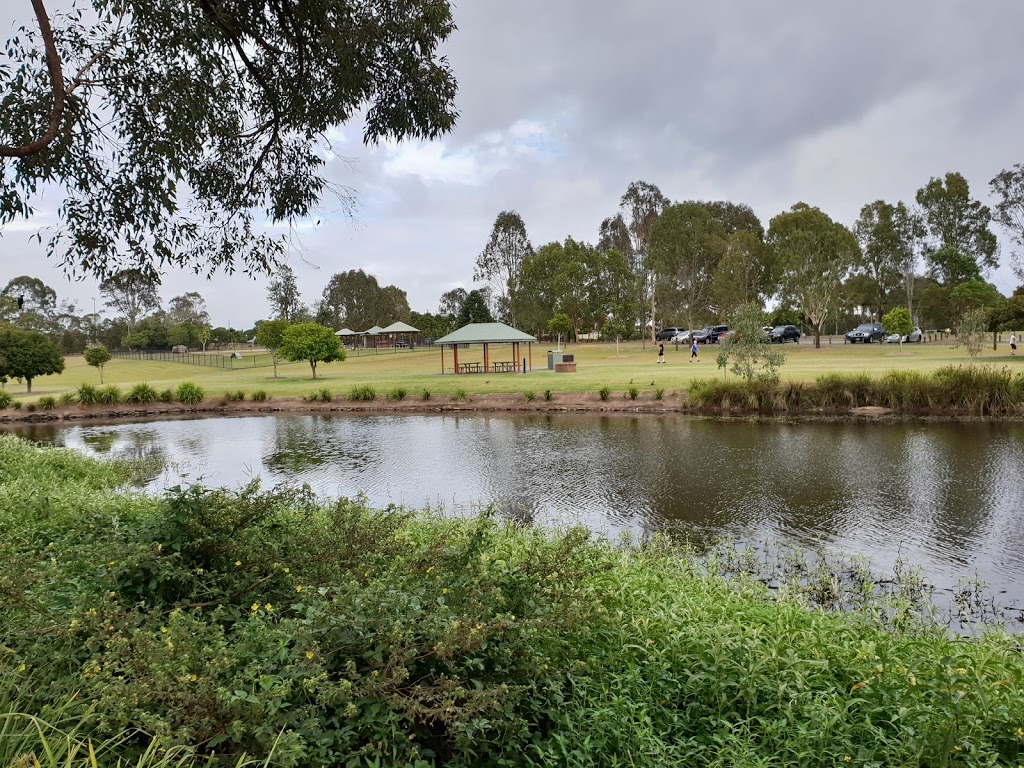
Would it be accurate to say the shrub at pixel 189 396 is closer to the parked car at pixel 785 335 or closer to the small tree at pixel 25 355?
the small tree at pixel 25 355

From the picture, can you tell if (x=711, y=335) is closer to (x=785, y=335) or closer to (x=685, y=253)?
(x=785, y=335)

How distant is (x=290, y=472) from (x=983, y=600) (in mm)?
12750

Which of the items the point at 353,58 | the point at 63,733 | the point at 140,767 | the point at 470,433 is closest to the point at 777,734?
the point at 140,767

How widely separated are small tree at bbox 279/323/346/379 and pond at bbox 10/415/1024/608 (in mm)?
18265

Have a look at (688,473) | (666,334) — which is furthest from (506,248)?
(688,473)

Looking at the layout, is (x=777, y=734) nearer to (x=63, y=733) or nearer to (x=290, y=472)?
(x=63, y=733)

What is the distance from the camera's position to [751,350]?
22859mm

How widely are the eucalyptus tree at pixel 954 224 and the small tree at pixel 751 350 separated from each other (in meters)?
46.4

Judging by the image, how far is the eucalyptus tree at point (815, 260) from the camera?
48.3 m

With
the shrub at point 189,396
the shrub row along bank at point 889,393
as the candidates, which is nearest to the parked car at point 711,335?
the shrub row along bank at point 889,393

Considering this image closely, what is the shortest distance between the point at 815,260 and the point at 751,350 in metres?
30.4

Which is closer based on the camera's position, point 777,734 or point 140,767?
point 140,767

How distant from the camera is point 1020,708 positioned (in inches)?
132

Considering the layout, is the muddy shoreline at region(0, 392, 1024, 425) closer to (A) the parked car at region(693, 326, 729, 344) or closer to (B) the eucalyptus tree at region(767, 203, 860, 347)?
(B) the eucalyptus tree at region(767, 203, 860, 347)
